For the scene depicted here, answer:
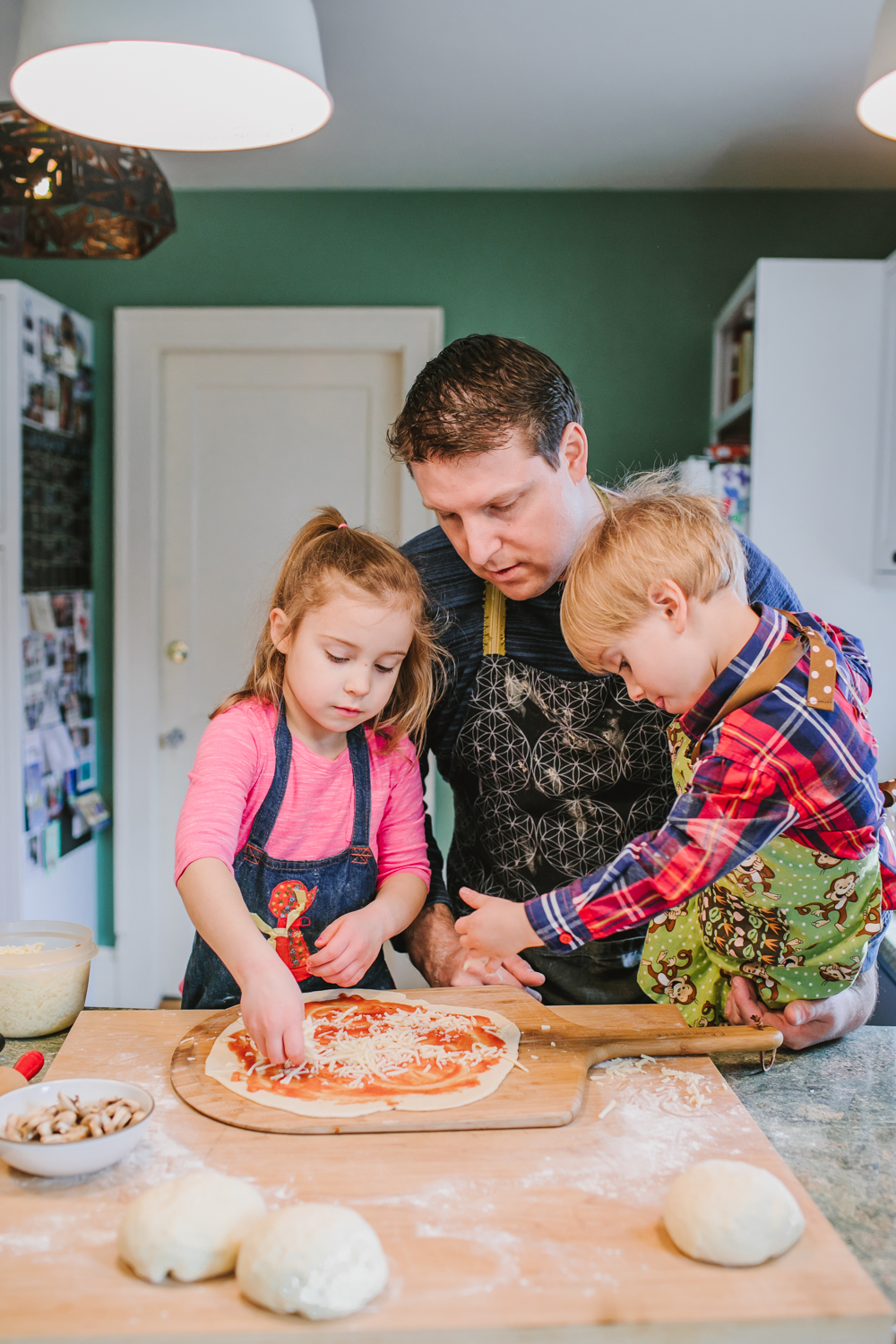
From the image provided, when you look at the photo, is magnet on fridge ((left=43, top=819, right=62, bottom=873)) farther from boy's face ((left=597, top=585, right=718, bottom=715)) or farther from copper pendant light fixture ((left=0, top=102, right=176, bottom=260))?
boy's face ((left=597, top=585, right=718, bottom=715))

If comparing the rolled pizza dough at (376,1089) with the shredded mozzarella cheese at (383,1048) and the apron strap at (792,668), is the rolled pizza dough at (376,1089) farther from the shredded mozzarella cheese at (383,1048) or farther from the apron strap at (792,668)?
the apron strap at (792,668)

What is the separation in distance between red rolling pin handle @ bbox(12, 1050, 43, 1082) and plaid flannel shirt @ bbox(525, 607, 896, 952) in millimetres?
518

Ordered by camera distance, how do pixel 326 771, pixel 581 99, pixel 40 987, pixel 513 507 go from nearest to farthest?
pixel 40 987 < pixel 513 507 < pixel 326 771 < pixel 581 99

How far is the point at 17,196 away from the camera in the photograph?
1.53 m

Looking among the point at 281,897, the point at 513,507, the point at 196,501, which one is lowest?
the point at 281,897

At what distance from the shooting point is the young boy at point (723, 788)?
1000 mm

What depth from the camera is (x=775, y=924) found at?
1118 millimetres

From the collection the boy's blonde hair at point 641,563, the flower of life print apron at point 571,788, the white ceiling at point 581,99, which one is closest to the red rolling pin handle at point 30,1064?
the flower of life print apron at point 571,788

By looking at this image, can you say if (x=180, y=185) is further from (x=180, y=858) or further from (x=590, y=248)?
(x=180, y=858)

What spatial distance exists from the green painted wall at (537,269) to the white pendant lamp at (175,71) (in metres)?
2.21

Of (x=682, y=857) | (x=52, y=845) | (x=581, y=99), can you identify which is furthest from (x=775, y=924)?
(x=52, y=845)

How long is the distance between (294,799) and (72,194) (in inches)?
38.8

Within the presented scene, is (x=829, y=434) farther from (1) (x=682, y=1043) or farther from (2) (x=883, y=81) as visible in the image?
(1) (x=682, y=1043)

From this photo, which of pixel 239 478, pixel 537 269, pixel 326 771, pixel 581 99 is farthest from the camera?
pixel 239 478
